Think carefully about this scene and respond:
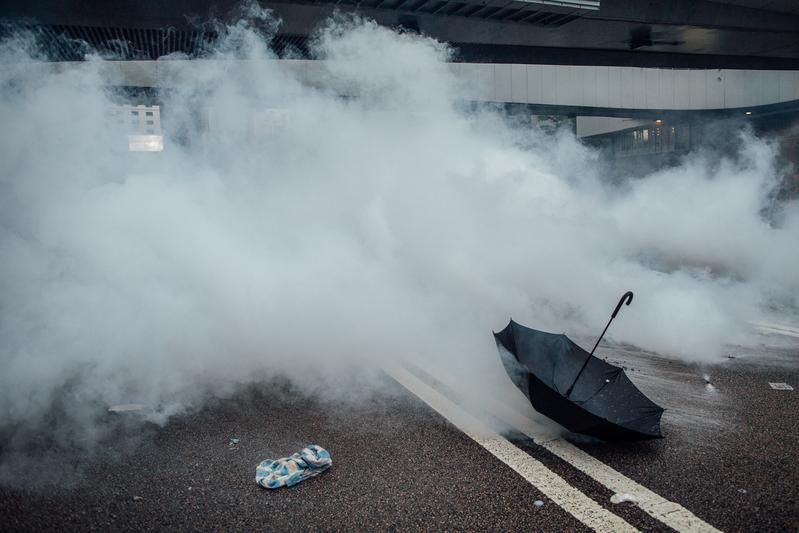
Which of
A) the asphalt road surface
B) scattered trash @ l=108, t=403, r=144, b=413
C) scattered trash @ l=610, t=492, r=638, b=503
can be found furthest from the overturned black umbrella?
scattered trash @ l=108, t=403, r=144, b=413

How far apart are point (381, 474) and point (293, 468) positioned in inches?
18.6

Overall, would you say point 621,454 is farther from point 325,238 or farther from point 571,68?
point 571,68

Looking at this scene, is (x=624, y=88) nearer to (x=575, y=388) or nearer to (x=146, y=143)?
(x=146, y=143)

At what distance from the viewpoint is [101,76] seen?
217 inches

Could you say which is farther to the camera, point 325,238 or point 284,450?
point 325,238

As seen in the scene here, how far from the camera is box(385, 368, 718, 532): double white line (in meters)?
2.46

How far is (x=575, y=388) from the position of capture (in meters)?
3.37

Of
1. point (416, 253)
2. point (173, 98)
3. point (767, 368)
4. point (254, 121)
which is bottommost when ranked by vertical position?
point (767, 368)

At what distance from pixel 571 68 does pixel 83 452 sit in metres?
12.7

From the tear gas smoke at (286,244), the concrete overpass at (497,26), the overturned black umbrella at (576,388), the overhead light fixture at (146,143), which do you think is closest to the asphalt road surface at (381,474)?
the overturned black umbrella at (576,388)

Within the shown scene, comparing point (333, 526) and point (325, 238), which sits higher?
point (325, 238)

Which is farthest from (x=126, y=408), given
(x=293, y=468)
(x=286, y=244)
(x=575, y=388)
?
(x=575, y=388)

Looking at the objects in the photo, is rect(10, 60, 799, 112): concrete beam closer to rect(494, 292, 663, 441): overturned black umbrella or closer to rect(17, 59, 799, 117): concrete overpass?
rect(17, 59, 799, 117): concrete overpass

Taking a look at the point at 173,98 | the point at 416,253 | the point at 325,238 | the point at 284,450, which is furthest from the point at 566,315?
the point at 173,98
